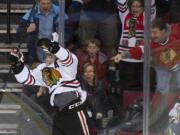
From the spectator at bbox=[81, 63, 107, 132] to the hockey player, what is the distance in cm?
20

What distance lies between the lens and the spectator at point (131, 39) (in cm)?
636

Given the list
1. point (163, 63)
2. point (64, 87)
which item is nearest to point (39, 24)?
point (64, 87)

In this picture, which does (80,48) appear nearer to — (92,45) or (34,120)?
(92,45)

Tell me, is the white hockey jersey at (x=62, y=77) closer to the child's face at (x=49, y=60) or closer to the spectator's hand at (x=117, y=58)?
the child's face at (x=49, y=60)

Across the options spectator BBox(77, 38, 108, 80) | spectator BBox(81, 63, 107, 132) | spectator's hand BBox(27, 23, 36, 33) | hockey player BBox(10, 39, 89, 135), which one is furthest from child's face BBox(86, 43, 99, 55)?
spectator's hand BBox(27, 23, 36, 33)

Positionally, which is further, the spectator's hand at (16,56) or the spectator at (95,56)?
the spectator at (95,56)

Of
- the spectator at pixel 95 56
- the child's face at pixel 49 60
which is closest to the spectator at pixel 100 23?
the spectator at pixel 95 56

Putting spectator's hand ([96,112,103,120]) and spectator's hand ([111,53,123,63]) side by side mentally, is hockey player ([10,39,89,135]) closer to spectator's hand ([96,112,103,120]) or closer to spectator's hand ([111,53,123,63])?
spectator's hand ([96,112,103,120])

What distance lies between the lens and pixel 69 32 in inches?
253

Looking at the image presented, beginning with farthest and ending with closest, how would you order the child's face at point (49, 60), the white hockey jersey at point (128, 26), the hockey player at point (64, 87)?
the white hockey jersey at point (128, 26), the child's face at point (49, 60), the hockey player at point (64, 87)

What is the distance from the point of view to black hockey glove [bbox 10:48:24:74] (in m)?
6.03

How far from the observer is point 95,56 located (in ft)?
21.2

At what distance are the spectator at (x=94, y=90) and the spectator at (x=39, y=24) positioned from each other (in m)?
0.41

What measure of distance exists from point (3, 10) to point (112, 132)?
1.43 meters
